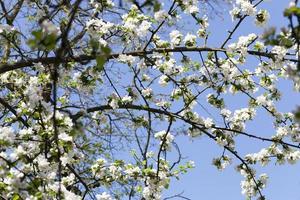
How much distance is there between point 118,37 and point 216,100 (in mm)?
1245

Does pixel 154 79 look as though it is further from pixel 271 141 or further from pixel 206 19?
pixel 271 141

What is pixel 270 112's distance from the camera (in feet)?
19.3

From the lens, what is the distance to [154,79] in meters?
6.07

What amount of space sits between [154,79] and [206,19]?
0.88 meters

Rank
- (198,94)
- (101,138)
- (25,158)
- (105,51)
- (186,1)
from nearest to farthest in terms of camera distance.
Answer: (105,51) < (25,158) < (186,1) < (198,94) < (101,138)

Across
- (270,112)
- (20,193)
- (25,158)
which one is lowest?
(20,193)

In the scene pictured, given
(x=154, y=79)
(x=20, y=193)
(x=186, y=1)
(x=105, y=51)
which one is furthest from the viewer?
(x=154, y=79)

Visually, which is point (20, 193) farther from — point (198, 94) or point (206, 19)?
point (206, 19)

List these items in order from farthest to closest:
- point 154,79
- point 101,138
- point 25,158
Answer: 1. point 101,138
2. point 154,79
3. point 25,158

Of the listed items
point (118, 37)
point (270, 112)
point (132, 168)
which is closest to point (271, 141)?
point (270, 112)

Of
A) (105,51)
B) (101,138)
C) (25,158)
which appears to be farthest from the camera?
(101,138)

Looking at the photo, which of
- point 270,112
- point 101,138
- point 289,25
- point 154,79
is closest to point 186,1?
point 154,79

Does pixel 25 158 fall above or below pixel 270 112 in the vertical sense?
below

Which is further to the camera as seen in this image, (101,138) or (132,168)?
(101,138)
